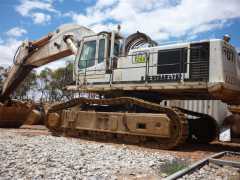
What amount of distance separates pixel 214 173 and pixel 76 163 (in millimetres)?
2875

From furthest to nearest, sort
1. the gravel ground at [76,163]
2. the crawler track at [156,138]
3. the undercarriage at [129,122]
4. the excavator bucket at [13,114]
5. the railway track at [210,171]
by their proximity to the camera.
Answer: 1. the excavator bucket at [13,114]
2. the undercarriage at [129,122]
3. the crawler track at [156,138]
4. the railway track at [210,171]
5. the gravel ground at [76,163]

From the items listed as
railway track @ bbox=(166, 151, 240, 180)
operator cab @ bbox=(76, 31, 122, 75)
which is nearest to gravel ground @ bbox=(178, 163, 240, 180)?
railway track @ bbox=(166, 151, 240, 180)

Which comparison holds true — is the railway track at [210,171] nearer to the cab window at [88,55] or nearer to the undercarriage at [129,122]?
the undercarriage at [129,122]

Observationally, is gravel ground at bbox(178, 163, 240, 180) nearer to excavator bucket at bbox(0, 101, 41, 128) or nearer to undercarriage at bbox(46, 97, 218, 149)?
undercarriage at bbox(46, 97, 218, 149)

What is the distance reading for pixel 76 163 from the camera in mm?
6527

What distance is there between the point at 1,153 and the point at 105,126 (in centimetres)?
419

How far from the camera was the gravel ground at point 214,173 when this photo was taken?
580 centimetres

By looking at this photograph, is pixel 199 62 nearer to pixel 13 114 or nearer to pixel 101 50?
pixel 101 50

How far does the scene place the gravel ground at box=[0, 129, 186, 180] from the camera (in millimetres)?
5605

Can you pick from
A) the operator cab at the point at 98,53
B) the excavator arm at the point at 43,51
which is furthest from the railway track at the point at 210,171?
the excavator arm at the point at 43,51

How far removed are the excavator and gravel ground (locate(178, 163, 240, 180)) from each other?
241cm

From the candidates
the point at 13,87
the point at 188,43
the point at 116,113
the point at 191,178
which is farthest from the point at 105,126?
the point at 13,87

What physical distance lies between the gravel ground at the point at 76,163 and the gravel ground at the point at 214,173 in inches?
24.9

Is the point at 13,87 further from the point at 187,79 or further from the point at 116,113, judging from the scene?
the point at 187,79
